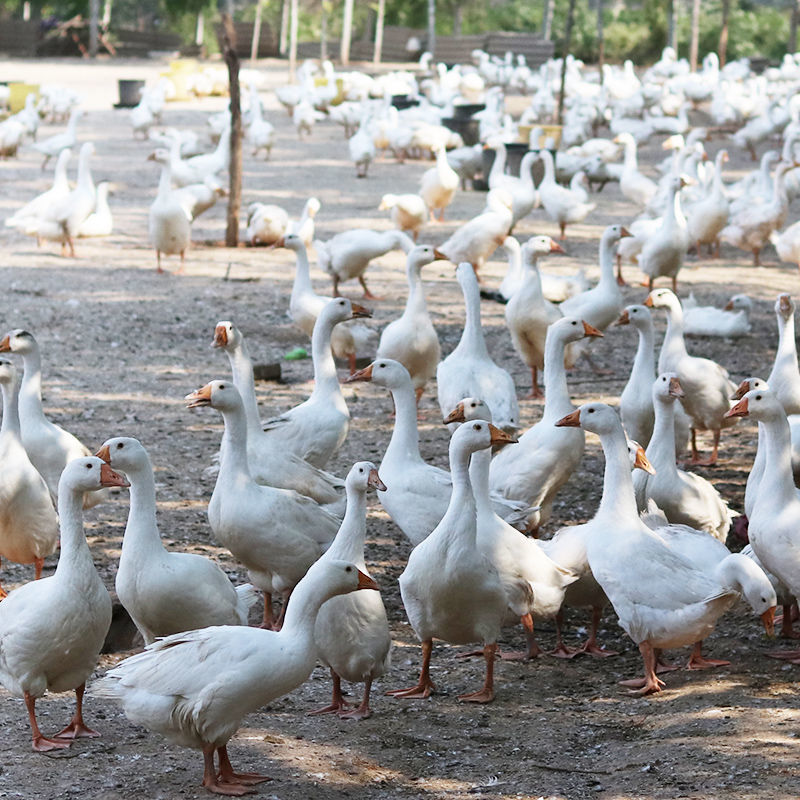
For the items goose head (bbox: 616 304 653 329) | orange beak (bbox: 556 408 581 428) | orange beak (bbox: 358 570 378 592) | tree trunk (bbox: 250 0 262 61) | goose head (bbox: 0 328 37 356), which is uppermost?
tree trunk (bbox: 250 0 262 61)

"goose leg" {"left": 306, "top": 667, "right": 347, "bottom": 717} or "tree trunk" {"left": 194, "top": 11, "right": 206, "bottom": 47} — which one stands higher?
"tree trunk" {"left": 194, "top": 11, "right": 206, "bottom": 47}

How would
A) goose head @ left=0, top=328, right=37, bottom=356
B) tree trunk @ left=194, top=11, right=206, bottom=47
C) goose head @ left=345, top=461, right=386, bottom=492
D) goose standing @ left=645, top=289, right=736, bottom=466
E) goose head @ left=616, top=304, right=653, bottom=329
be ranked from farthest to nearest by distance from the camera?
tree trunk @ left=194, top=11, right=206, bottom=47 → goose standing @ left=645, top=289, right=736, bottom=466 → goose head @ left=616, top=304, right=653, bottom=329 → goose head @ left=0, top=328, right=37, bottom=356 → goose head @ left=345, top=461, right=386, bottom=492

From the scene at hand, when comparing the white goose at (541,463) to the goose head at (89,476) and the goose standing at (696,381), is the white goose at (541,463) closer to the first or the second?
the goose standing at (696,381)

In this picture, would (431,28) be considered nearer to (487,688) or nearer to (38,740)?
(487,688)

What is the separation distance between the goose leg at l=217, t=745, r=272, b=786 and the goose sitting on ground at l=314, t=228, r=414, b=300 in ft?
26.8

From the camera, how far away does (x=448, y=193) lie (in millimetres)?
17328

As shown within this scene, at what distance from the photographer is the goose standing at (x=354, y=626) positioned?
16.7 ft

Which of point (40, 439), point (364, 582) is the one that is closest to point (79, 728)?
point (364, 582)

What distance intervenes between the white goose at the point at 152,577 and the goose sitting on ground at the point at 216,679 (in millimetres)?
515

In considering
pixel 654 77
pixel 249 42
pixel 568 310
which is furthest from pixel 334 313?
pixel 249 42

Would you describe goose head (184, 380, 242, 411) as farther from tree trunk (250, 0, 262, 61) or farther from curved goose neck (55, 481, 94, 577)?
tree trunk (250, 0, 262, 61)

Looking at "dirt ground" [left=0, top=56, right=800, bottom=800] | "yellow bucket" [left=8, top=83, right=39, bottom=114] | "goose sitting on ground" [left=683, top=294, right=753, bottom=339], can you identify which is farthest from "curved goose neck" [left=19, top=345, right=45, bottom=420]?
"yellow bucket" [left=8, top=83, right=39, bottom=114]

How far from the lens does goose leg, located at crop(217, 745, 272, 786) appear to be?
438cm

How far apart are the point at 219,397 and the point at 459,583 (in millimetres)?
1517
